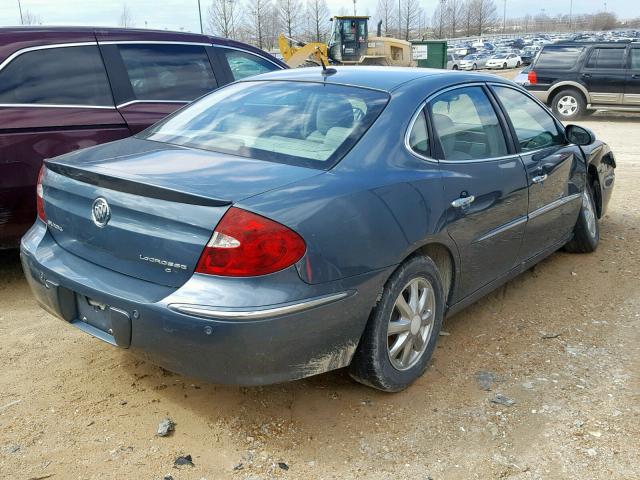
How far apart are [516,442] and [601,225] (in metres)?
4.01

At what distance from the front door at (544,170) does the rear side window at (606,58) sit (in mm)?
11278

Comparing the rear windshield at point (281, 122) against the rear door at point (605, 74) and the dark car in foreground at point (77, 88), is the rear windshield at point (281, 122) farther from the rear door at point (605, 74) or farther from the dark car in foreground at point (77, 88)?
the rear door at point (605, 74)

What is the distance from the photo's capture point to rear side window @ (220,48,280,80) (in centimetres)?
584

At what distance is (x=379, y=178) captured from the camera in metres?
2.89

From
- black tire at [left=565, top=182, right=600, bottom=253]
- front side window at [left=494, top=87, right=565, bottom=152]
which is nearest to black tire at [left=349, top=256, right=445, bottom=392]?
front side window at [left=494, top=87, right=565, bottom=152]

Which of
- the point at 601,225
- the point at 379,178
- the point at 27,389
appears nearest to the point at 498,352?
the point at 379,178

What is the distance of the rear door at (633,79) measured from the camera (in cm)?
1430

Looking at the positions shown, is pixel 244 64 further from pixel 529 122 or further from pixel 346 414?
pixel 346 414

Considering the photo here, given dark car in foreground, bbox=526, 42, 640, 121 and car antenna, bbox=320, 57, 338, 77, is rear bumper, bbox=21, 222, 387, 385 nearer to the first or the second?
car antenna, bbox=320, 57, 338, 77

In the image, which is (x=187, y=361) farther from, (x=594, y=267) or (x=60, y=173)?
(x=594, y=267)

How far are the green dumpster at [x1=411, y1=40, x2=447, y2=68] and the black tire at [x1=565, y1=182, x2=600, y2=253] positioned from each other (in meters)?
29.4

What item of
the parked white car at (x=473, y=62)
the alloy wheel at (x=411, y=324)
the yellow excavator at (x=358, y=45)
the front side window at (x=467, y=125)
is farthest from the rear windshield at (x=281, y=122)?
the parked white car at (x=473, y=62)

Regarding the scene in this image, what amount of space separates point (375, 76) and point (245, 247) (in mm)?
1551

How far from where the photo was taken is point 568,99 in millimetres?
14891
